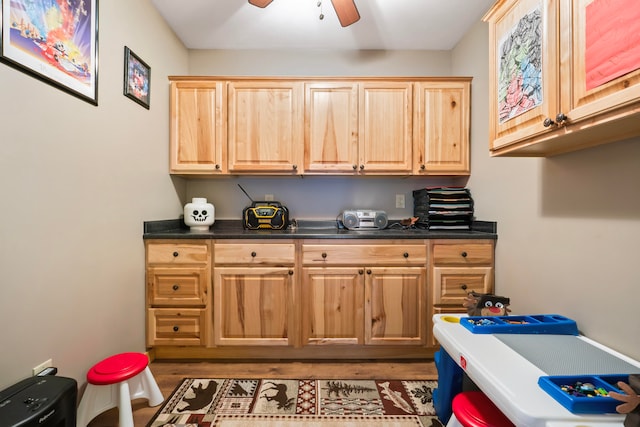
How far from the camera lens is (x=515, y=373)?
0.93 meters

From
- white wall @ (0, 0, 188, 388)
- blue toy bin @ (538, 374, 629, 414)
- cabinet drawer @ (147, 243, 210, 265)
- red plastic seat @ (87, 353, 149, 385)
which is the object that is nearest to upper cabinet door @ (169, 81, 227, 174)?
white wall @ (0, 0, 188, 388)

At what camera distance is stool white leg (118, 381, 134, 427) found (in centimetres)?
133

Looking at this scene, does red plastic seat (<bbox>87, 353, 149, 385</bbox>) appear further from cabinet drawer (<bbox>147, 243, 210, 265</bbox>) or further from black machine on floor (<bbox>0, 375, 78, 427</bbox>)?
cabinet drawer (<bbox>147, 243, 210, 265</bbox>)

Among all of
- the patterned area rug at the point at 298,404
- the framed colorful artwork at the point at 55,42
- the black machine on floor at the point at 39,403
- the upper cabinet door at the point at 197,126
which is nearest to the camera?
the black machine on floor at the point at 39,403

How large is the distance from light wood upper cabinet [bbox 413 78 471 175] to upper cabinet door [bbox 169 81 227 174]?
61.1 inches

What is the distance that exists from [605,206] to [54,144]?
94.5 inches

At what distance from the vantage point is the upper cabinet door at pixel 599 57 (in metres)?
0.81

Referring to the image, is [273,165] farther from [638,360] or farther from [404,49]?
[638,360]

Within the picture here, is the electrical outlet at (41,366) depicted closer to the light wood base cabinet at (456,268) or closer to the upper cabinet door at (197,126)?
the upper cabinet door at (197,126)

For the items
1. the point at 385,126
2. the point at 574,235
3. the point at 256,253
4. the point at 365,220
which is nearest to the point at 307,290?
the point at 256,253

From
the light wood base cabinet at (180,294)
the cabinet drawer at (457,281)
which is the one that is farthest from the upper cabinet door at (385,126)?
the light wood base cabinet at (180,294)

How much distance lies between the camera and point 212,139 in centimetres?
229

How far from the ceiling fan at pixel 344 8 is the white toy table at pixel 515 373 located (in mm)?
1831

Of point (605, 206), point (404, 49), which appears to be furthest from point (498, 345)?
point (404, 49)
